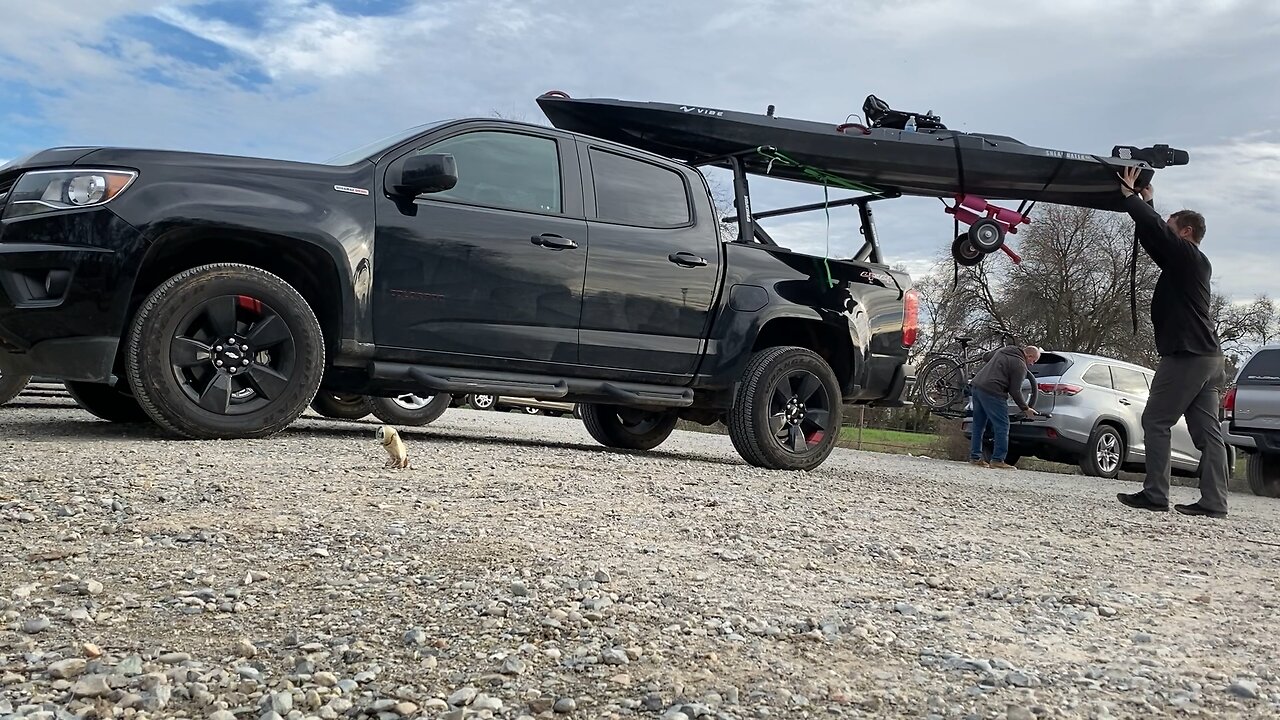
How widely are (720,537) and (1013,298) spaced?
30.9 meters

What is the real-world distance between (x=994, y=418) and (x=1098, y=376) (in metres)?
1.70

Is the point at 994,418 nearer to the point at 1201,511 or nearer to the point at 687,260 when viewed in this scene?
the point at 1201,511

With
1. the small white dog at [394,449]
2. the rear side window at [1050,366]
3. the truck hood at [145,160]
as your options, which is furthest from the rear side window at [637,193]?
the rear side window at [1050,366]

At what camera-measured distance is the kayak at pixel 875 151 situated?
7457mm

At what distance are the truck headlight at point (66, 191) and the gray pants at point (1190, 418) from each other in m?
5.81

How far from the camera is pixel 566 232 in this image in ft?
19.7

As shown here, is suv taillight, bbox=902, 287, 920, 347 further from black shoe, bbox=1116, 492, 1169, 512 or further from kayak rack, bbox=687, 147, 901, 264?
black shoe, bbox=1116, 492, 1169, 512

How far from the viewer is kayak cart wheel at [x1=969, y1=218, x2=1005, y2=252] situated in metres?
8.22

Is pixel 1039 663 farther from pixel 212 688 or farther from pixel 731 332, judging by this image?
pixel 731 332

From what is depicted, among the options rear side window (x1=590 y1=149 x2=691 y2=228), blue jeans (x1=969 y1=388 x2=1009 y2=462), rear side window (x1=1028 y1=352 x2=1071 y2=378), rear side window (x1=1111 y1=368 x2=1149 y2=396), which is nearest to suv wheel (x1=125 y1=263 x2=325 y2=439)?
rear side window (x1=590 y1=149 x2=691 y2=228)

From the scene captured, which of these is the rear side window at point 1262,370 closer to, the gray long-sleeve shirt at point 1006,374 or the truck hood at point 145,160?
the gray long-sleeve shirt at point 1006,374

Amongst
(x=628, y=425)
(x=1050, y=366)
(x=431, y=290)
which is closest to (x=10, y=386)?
(x=431, y=290)

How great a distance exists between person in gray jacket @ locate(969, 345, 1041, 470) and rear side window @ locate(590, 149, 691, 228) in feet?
22.6

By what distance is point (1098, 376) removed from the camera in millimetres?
13234
